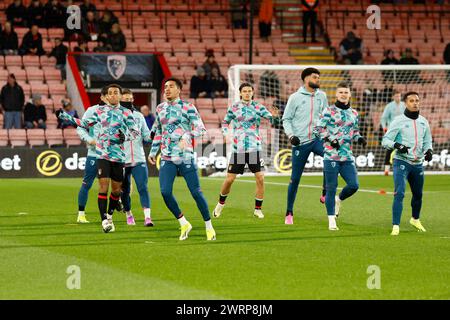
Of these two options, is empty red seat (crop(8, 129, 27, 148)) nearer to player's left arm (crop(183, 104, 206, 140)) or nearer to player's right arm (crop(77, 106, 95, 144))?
player's right arm (crop(77, 106, 95, 144))

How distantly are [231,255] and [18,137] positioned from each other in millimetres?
19258

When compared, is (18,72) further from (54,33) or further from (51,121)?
(54,33)

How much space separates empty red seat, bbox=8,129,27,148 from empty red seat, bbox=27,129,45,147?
5.4 inches

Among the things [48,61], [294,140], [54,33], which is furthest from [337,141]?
[54,33]

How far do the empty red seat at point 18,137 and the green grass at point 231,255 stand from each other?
11.1m

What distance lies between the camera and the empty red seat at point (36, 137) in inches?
1191

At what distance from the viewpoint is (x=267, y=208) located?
18453 mm

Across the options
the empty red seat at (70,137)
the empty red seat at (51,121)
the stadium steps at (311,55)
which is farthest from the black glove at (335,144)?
the stadium steps at (311,55)

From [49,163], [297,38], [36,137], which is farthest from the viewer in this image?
[297,38]

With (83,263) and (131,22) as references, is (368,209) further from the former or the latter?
(131,22)

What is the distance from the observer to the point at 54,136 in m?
30.6

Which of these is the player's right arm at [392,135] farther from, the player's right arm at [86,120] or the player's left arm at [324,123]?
the player's right arm at [86,120]
